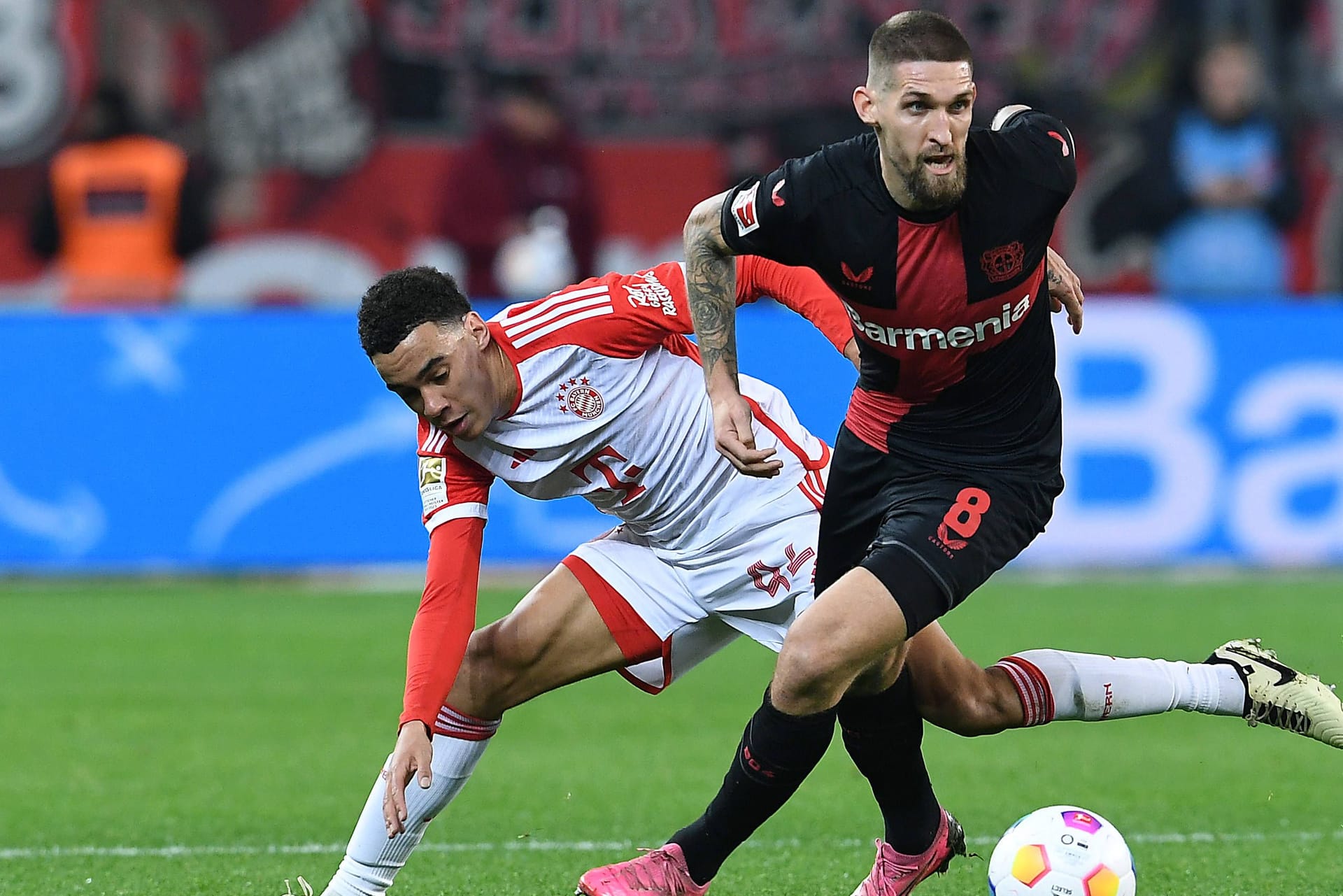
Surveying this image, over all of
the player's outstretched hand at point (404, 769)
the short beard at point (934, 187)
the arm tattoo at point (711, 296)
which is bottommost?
the player's outstretched hand at point (404, 769)

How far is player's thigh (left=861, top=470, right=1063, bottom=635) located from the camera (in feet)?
14.6

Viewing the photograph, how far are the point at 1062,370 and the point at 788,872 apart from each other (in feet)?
19.4

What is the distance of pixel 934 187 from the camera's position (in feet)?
14.4

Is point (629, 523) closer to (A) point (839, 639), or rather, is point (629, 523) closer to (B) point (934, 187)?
(A) point (839, 639)

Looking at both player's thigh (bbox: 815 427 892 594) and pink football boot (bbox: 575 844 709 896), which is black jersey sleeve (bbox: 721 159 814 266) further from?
pink football boot (bbox: 575 844 709 896)

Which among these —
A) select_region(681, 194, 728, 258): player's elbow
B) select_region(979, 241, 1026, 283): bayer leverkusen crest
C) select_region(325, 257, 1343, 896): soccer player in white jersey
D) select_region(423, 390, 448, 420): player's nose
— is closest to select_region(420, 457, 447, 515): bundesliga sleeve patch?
select_region(325, 257, 1343, 896): soccer player in white jersey

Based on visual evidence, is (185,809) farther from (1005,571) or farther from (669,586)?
(1005,571)

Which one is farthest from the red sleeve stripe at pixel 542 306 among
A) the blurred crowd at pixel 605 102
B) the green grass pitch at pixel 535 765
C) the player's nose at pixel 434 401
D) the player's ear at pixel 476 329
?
the blurred crowd at pixel 605 102

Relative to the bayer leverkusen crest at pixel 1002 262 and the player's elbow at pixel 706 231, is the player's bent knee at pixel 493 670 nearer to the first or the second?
the player's elbow at pixel 706 231

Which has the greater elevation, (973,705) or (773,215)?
(773,215)

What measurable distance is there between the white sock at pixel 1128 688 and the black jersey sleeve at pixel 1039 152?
1215mm

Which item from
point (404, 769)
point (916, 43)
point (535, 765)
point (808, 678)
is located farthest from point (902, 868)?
point (535, 765)

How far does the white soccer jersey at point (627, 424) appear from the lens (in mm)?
4918

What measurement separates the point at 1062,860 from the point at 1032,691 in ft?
1.90
